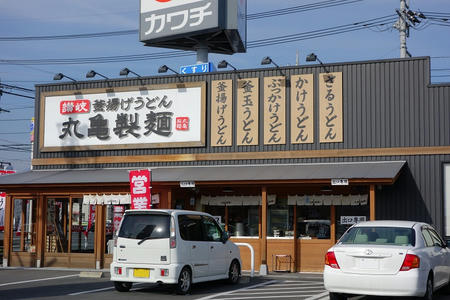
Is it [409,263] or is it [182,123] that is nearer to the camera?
[409,263]

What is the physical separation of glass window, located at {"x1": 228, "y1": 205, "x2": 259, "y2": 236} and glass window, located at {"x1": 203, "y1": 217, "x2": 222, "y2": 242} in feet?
17.8

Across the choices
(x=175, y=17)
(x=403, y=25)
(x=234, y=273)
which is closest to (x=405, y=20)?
(x=403, y=25)

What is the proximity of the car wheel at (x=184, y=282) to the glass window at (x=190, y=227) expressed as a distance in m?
0.68

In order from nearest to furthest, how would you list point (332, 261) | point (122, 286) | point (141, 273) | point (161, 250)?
point (332, 261) < point (161, 250) < point (141, 273) < point (122, 286)

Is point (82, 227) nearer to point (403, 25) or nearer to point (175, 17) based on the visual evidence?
point (175, 17)

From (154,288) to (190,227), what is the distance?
1873 millimetres

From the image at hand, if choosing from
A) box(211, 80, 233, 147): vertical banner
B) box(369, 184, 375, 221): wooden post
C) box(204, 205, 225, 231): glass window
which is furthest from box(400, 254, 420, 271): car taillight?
box(211, 80, 233, 147): vertical banner

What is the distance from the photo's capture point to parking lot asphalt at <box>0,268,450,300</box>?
12.9 metres

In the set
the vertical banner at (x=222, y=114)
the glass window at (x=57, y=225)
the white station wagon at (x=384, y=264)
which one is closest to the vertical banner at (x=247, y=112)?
the vertical banner at (x=222, y=114)

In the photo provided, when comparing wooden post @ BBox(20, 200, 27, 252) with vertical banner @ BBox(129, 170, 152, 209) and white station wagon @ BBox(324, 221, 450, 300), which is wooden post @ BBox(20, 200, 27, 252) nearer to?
vertical banner @ BBox(129, 170, 152, 209)

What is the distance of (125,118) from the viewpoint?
2208 cm

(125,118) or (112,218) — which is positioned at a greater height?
(125,118)

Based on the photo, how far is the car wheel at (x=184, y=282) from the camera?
42.6ft

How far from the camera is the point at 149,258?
1302cm
